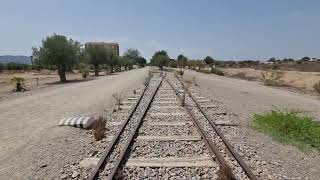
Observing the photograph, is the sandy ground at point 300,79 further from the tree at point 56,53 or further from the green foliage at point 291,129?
the tree at point 56,53

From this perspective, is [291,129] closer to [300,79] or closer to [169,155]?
[169,155]

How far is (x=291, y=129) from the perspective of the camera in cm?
1033

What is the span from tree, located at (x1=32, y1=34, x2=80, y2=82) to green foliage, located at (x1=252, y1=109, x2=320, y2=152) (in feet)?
114

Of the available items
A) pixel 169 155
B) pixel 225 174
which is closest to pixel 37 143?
pixel 169 155

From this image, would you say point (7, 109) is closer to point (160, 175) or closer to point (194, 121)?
point (194, 121)

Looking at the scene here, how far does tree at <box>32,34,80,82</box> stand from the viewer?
4325 centimetres

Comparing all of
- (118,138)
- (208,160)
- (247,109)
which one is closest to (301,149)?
(208,160)

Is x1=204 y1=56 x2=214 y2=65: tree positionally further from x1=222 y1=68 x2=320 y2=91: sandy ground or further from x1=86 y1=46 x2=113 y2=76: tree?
x1=222 y1=68 x2=320 y2=91: sandy ground

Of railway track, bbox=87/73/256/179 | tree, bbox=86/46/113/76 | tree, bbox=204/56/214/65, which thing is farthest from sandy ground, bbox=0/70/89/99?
tree, bbox=204/56/214/65

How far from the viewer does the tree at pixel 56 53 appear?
1703 inches

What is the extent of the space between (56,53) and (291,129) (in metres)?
37.0

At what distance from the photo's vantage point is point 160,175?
20.6 feet

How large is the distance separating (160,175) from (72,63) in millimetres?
40656

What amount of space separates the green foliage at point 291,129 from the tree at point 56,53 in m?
34.6
